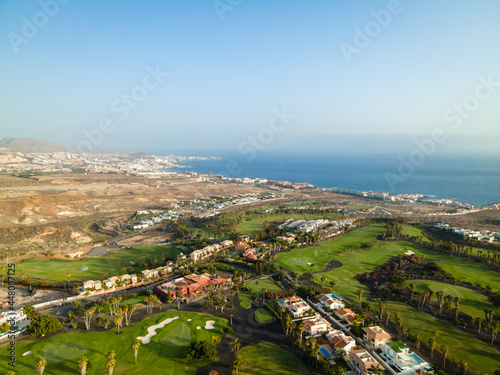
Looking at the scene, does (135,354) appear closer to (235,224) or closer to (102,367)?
(102,367)

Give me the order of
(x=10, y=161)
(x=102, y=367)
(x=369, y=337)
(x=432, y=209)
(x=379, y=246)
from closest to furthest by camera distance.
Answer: (x=102, y=367) → (x=369, y=337) → (x=379, y=246) → (x=432, y=209) → (x=10, y=161)

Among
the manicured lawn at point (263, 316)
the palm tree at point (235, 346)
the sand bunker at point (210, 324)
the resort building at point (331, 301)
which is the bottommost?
the sand bunker at point (210, 324)

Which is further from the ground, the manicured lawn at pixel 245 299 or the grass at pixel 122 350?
the manicured lawn at pixel 245 299

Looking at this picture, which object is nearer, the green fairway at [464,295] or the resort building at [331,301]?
the resort building at [331,301]

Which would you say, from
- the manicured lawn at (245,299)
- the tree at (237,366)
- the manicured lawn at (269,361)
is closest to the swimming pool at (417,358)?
the manicured lawn at (269,361)

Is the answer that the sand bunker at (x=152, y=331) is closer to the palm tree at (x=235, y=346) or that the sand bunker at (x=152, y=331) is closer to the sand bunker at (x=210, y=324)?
the sand bunker at (x=210, y=324)

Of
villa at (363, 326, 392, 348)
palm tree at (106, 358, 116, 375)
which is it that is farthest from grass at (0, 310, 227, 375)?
villa at (363, 326, 392, 348)

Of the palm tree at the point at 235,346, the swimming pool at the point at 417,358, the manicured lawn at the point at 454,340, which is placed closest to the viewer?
the swimming pool at the point at 417,358

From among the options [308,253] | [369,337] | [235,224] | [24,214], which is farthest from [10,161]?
[369,337]

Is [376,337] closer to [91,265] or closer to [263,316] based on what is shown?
[263,316]
